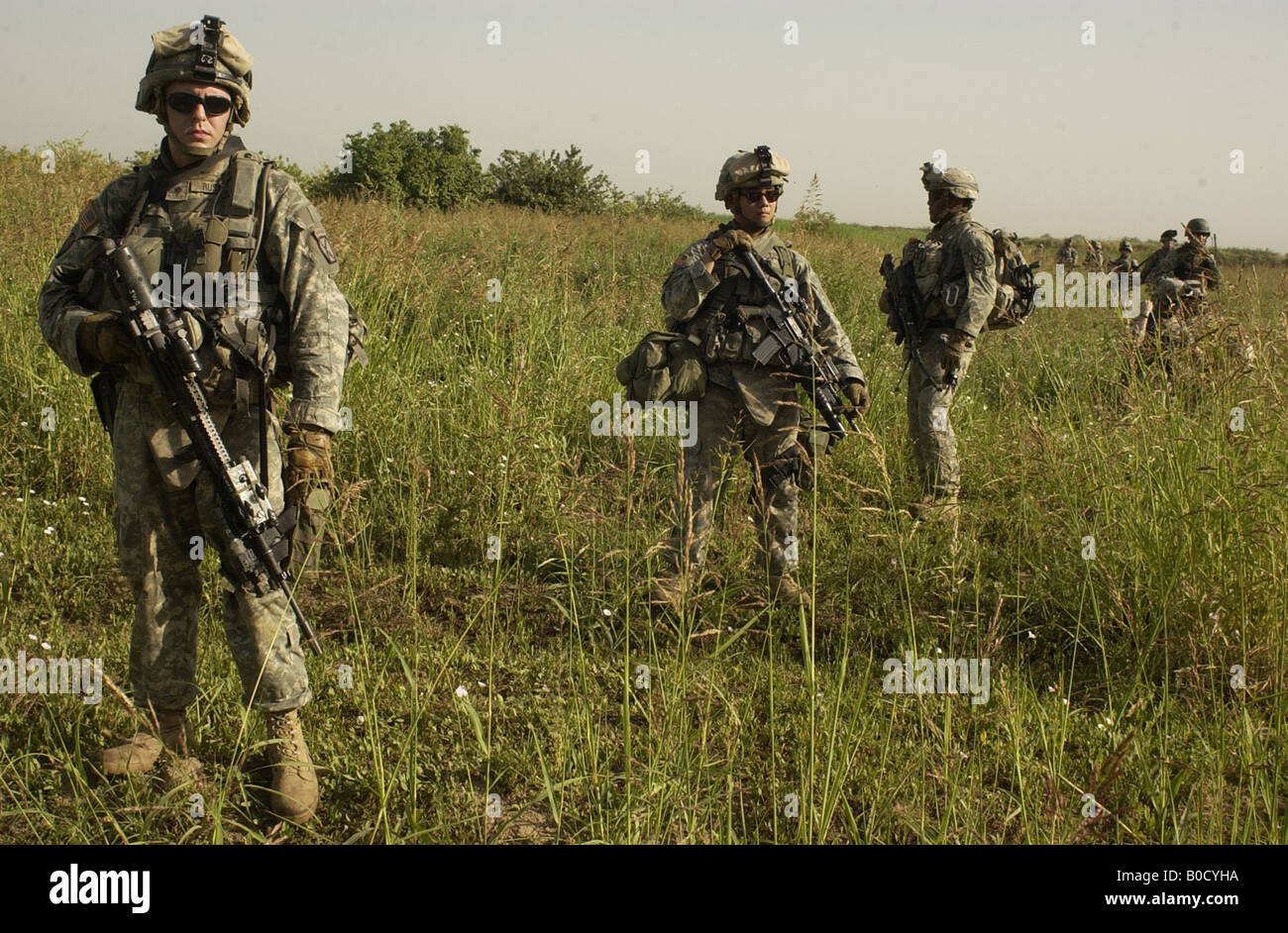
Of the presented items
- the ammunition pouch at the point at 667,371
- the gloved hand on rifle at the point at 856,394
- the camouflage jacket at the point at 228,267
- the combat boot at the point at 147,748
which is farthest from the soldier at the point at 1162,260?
the combat boot at the point at 147,748

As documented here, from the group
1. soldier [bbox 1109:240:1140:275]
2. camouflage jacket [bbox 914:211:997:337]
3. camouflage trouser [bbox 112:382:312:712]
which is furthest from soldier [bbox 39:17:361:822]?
soldier [bbox 1109:240:1140:275]

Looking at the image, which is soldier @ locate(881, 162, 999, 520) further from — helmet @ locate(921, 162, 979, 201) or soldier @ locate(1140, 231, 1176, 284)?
soldier @ locate(1140, 231, 1176, 284)

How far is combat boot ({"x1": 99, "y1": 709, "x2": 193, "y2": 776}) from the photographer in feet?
8.87

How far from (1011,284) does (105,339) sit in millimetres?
4974

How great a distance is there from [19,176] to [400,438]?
557 centimetres

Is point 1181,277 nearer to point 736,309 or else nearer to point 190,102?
point 736,309

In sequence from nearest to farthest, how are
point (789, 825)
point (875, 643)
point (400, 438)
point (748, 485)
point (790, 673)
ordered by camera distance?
point (789, 825)
point (790, 673)
point (875, 643)
point (748, 485)
point (400, 438)

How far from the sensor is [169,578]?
2.72 meters

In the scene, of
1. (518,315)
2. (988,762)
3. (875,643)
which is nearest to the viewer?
(988,762)

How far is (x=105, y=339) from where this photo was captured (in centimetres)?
254

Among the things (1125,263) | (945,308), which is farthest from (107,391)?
(1125,263)
